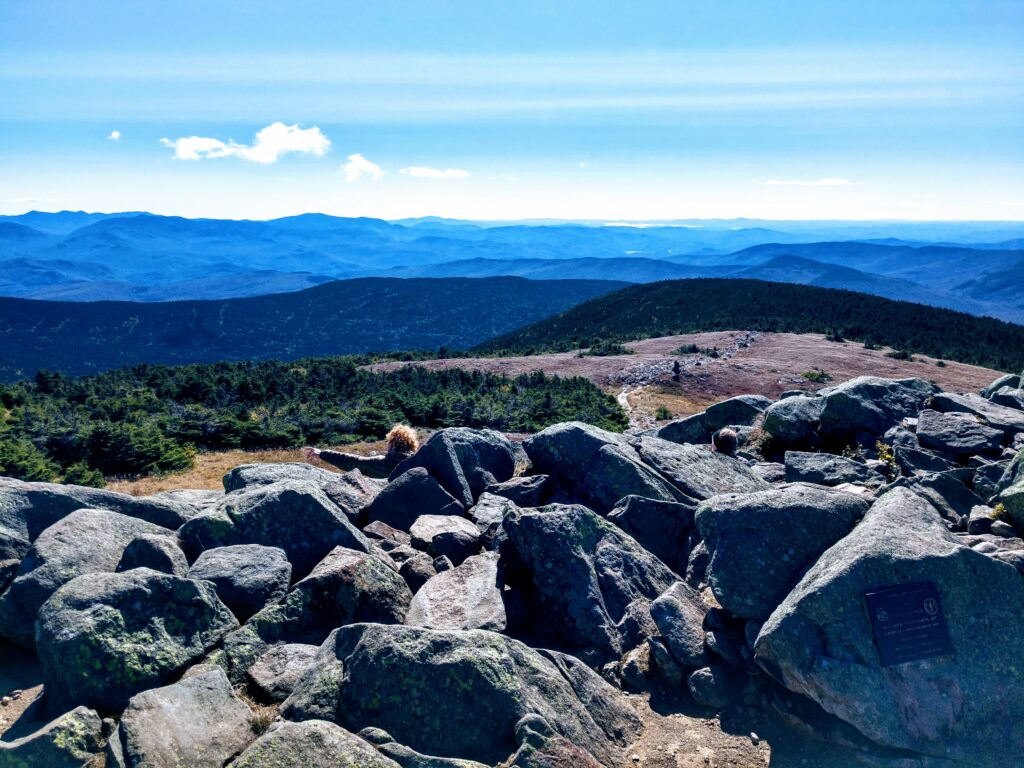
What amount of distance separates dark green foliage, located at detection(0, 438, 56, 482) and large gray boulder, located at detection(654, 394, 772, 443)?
16501mm

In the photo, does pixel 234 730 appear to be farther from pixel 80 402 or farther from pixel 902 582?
pixel 80 402

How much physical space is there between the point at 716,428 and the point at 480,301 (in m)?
173

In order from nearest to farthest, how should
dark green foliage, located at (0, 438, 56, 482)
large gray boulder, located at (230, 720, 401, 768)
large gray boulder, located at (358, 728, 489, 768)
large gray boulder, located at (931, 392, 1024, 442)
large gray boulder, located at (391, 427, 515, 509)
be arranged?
large gray boulder, located at (230, 720, 401, 768) → large gray boulder, located at (358, 728, 489, 768) → large gray boulder, located at (391, 427, 515, 509) → large gray boulder, located at (931, 392, 1024, 442) → dark green foliage, located at (0, 438, 56, 482)

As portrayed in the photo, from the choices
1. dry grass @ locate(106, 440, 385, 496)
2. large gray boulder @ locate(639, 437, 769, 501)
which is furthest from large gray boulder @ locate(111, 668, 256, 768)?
dry grass @ locate(106, 440, 385, 496)

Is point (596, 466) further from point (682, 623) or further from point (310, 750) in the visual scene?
point (310, 750)

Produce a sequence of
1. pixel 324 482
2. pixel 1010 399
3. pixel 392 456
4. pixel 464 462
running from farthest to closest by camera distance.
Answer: pixel 392 456 < pixel 1010 399 < pixel 464 462 < pixel 324 482

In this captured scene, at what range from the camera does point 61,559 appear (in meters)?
8.22

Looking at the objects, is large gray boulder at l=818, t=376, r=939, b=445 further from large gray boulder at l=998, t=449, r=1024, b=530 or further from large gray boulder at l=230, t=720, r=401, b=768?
large gray boulder at l=230, t=720, r=401, b=768

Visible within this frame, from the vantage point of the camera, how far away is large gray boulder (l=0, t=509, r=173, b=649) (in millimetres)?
7840

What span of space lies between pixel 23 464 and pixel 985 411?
2310 cm

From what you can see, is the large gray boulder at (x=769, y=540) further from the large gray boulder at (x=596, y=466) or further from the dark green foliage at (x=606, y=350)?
the dark green foliage at (x=606, y=350)

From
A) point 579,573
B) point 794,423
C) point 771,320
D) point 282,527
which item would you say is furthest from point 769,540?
point 771,320

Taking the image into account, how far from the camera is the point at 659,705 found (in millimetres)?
7488

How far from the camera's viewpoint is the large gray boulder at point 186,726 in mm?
5566
